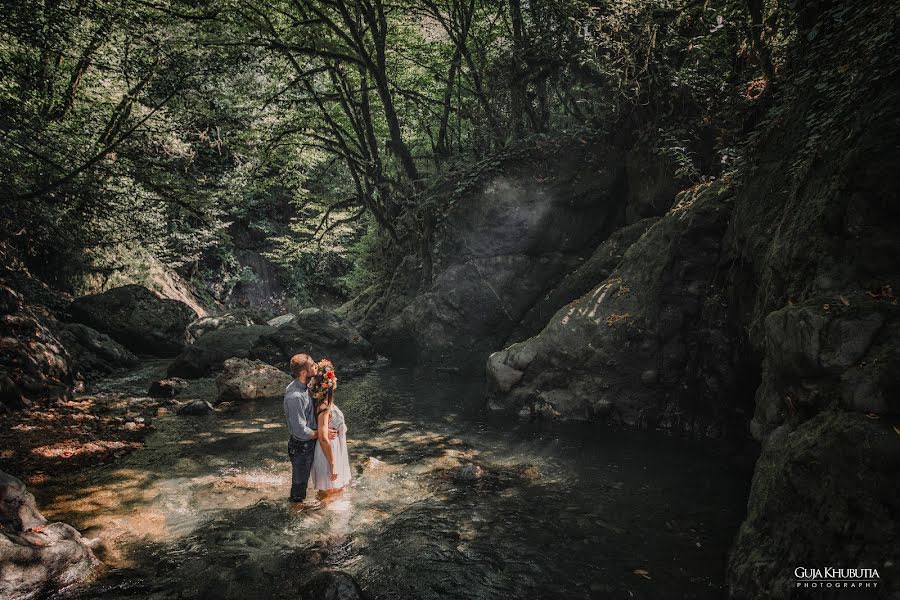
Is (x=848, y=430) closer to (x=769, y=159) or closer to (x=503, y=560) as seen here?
(x=503, y=560)

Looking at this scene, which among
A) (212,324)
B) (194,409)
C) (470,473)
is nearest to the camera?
(470,473)

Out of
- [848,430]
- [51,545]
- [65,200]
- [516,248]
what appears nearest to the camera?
[848,430]

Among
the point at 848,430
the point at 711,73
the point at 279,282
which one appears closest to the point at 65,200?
the point at 848,430

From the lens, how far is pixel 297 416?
621 cm

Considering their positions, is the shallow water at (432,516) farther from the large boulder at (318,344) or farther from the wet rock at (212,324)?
the wet rock at (212,324)

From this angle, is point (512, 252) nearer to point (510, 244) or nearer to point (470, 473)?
point (510, 244)

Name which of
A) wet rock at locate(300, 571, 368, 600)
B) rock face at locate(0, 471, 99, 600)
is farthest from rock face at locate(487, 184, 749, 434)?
rock face at locate(0, 471, 99, 600)

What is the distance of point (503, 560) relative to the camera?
4949 mm

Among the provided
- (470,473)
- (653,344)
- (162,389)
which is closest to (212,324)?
(162,389)

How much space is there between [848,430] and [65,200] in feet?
39.5

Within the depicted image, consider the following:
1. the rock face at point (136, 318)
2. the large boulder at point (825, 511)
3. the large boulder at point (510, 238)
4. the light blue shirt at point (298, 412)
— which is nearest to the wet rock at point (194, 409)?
the light blue shirt at point (298, 412)

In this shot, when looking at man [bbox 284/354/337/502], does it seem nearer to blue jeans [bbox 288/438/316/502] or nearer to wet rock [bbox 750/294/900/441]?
blue jeans [bbox 288/438/316/502]

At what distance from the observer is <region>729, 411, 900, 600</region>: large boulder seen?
3.00 m

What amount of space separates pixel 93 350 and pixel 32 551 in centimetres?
1277
